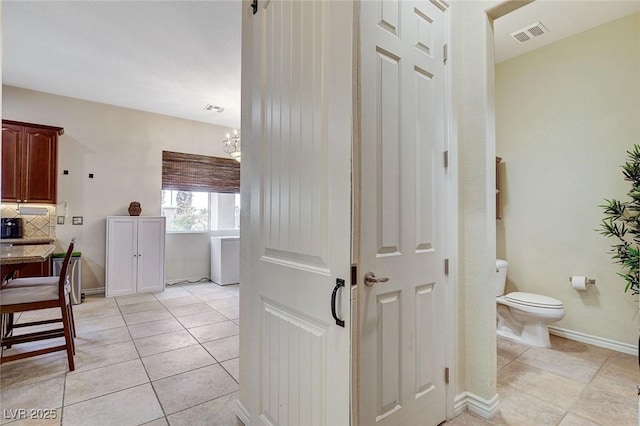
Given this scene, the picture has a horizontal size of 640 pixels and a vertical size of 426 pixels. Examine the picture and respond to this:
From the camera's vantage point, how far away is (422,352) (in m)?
1.78

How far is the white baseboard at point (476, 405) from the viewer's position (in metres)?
1.96

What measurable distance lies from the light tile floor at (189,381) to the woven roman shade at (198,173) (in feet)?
8.99

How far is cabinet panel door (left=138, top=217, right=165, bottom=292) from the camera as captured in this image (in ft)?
16.2

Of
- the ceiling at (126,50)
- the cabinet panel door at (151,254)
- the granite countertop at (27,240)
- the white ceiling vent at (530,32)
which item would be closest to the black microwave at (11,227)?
the granite countertop at (27,240)

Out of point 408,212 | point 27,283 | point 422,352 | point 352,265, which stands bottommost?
point 422,352

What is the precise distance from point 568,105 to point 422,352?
307 centimetres

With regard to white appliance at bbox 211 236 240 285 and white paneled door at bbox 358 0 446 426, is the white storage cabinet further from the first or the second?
white paneled door at bbox 358 0 446 426

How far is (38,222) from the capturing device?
14.8 ft

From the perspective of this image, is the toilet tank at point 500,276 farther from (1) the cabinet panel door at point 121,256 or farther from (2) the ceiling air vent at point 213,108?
(1) the cabinet panel door at point 121,256

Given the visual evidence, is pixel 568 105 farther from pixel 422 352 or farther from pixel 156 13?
pixel 156 13

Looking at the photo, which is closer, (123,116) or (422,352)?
(422,352)

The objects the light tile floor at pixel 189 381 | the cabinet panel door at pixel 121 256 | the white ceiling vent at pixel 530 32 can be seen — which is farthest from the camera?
the cabinet panel door at pixel 121 256

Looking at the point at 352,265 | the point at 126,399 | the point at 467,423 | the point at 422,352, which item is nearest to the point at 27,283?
the point at 126,399

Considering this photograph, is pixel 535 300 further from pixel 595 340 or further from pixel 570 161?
pixel 570 161
